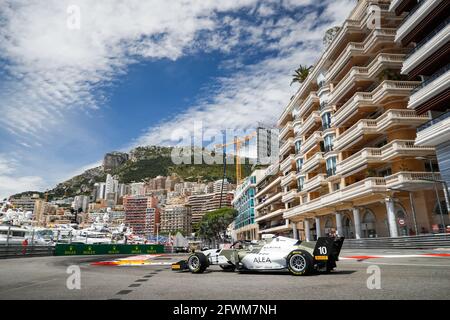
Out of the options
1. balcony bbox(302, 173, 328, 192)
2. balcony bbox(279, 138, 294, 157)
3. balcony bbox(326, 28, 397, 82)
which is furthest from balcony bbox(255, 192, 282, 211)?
balcony bbox(326, 28, 397, 82)

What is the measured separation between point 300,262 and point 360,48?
30.5 m

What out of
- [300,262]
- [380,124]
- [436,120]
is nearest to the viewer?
Answer: [300,262]

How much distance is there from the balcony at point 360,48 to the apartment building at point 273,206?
28231 millimetres

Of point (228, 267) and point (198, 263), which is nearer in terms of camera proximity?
point (198, 263)

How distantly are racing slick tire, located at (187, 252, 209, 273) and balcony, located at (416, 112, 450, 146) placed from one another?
19.1m

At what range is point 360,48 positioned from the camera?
33.4 meters

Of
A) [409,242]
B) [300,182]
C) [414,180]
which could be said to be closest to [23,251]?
[409,242]

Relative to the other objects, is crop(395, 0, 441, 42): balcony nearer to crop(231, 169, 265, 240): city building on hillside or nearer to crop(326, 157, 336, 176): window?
crop(326, 157, 336, 176): window

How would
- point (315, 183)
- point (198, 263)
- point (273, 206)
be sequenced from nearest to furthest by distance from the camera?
point (198, 263)
point (315, 183)
point (273, 206)

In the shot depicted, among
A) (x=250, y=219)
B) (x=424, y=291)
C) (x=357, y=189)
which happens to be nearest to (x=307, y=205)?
(x=357, y=189)

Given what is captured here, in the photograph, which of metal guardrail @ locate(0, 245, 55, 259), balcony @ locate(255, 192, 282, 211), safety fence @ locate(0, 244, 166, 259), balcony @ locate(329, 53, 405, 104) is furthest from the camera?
balcony @ locate(255, 192, 282, 211)

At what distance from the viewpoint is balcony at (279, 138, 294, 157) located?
53.9m

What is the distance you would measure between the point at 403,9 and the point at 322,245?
1059 inches

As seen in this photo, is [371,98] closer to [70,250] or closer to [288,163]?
[288,163]
